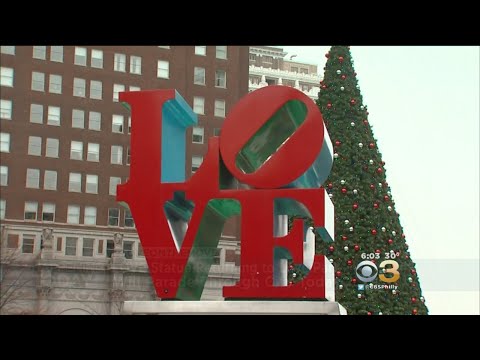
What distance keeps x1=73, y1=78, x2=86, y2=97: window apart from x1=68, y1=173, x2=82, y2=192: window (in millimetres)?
4727

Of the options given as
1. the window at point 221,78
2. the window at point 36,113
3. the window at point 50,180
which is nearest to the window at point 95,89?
the window at point 36,113

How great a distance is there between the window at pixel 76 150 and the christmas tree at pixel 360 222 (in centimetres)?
2858

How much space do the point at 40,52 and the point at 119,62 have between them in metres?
4.64

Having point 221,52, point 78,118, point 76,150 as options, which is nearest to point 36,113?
point 78,118

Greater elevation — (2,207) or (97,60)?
(97,60)

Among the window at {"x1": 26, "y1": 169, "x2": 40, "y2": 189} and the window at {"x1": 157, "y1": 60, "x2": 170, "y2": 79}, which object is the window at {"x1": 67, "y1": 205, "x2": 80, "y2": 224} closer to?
the window at {"x1": 26, "y1": 169, "x2": 40, "y2": 189}

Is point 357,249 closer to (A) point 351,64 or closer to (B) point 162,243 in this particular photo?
(A) point 351,64

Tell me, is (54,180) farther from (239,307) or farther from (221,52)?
(239,307)

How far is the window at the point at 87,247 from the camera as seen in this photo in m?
49.3

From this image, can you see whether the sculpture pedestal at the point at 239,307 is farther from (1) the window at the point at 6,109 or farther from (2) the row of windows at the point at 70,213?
(1) the window at the point at 6,109

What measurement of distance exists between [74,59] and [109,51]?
7.53 feet

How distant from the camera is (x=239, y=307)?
44.9ft

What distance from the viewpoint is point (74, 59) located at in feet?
167

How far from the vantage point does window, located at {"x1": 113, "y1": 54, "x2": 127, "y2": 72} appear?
51.8m
